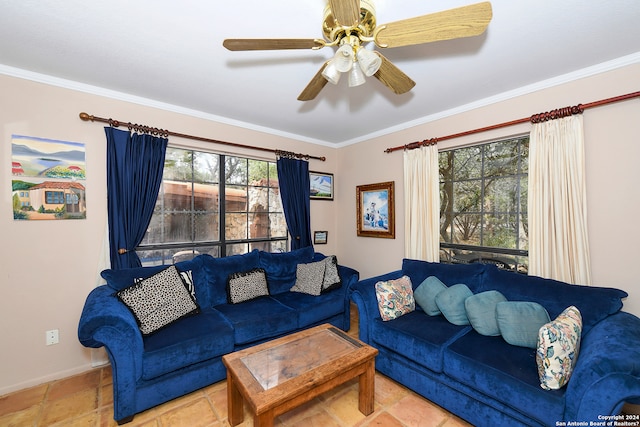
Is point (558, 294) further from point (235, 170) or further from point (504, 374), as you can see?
point (235, 170)

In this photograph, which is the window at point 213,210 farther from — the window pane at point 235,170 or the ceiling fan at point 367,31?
the ceiling fan at point 367,31

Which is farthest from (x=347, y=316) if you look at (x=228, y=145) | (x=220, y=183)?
(x=228, y=145)

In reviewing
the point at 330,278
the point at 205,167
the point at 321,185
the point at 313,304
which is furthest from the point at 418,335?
the point at 205,167

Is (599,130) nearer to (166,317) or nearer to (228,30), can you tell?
(228,30)

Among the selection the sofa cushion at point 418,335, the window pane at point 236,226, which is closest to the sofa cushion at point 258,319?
the sofa cushion at point 418,335

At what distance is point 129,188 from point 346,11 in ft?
8.06

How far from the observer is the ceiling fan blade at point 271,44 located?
127 cm

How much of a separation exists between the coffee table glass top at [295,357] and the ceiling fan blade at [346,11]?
1.90 meters

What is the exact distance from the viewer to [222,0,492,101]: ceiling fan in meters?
1.13

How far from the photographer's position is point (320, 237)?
4.05 m

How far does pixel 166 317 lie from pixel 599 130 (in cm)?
379

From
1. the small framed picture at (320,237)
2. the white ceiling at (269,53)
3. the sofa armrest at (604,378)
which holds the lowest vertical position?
the sofa armrest at (604,378)

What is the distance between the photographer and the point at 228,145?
3.14 meters

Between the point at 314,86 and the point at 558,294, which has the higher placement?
the point at 314,86
